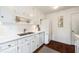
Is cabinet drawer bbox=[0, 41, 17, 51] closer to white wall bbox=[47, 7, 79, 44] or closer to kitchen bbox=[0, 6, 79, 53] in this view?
kitchen bbox=[0, 6, 79, 53]

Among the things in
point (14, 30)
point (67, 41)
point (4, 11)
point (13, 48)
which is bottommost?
point (67, 41)

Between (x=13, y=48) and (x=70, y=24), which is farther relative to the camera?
(x=70, y=24)

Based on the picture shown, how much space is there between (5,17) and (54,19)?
5.65 feet

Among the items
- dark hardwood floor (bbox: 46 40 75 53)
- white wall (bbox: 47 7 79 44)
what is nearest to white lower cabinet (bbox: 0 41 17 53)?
dark hardwood floor (bbox: 46 40 75 53)

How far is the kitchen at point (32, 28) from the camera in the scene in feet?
5.27

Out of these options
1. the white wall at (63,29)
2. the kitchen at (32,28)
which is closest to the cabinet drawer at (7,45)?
the kitchen at (32,28)

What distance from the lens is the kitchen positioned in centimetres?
161

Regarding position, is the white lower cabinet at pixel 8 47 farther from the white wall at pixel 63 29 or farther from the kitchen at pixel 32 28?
the white wall at pixel 63 29

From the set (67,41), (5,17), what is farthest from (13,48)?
(67,41)

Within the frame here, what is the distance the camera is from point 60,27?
9.29 ft

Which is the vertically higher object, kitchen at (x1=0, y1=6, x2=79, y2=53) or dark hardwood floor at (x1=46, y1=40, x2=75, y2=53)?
kitchen at (x1=0, y1=6, x2=79, y2=53)

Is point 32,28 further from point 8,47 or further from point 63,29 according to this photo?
point 8,47

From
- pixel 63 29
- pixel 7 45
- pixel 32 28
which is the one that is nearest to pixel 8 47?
pixel 7 45
